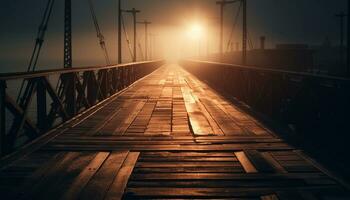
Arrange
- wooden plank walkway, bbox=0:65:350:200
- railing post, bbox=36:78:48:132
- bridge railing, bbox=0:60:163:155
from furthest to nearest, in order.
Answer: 1. railing post, bbox=36:78:48:132
2. bridge railing, bbox=0:60:163:155
3. wooden plank walkway, bbox=0:65:350:200

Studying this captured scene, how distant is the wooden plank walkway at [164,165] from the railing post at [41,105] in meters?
0.27

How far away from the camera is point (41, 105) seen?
7.85 metres

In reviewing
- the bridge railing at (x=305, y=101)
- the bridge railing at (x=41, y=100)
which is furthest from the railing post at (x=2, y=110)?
the bridge railing at (x=305, y=101)

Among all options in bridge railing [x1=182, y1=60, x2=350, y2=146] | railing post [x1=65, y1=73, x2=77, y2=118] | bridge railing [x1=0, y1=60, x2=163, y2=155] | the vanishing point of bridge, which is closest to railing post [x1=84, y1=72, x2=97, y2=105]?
bridge railing [x1=0, y1=60, x2=163, y2=155]

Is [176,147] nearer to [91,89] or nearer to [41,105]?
[41,105]

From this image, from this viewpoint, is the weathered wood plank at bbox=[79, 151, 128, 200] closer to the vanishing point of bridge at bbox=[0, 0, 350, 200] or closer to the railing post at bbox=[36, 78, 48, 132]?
the vanishing point of bridge at bbox=[0, 0, 350, 200]

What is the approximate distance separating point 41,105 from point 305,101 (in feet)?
15.5

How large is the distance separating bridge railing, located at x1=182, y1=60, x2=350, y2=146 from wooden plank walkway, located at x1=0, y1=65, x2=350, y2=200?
2.11ft

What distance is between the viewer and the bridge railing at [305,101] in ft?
20.8

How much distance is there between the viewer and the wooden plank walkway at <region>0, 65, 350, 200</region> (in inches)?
182

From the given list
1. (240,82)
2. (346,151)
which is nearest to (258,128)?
(346,151)

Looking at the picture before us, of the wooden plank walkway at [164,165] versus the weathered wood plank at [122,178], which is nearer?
the weathered wood plank at [122,178]

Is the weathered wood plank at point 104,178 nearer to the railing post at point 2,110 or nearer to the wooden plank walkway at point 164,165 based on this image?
the wooden plank walkway at point 164,165

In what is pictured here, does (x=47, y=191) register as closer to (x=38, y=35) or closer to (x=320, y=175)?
(x=320, y=175)
